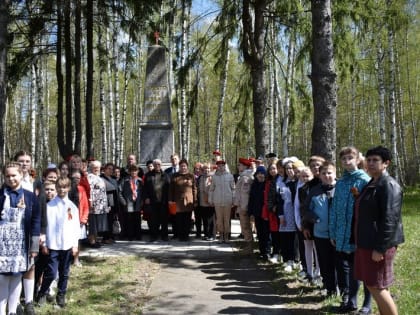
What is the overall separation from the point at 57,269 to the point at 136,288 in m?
1.09

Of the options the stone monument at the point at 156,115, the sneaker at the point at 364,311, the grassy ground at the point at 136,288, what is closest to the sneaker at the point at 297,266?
the grassy ground at the point at 136,288

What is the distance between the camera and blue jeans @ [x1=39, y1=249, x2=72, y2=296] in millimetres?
4793

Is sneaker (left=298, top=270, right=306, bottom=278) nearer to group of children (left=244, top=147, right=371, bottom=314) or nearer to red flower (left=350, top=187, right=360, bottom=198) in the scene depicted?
group of children (left=244, top=147, right=371, bottom=314)

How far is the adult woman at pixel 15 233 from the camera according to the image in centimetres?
413

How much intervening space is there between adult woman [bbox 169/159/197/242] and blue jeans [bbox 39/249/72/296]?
3838mm

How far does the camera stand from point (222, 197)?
28.1ft

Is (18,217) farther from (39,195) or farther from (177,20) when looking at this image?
(177,20)

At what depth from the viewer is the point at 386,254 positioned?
3.69 meters

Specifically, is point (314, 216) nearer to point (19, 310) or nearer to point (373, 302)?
point (373, 302)

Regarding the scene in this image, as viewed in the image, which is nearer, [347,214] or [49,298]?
[347,214]

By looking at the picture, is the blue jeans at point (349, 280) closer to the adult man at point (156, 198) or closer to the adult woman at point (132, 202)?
the adult man at point (156, 198)

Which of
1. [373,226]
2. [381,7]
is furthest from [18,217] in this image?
[381,7]

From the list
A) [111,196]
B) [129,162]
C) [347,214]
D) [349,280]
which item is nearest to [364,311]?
[349,280]

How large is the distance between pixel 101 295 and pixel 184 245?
3100 millimetres
